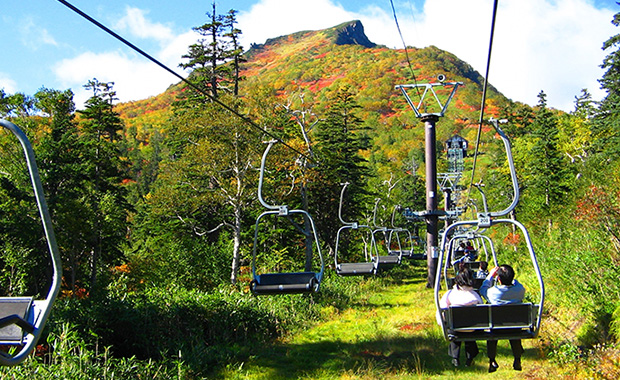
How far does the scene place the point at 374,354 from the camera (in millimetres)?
13422

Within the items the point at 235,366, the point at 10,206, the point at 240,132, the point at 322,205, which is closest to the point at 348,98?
the point at 322,205

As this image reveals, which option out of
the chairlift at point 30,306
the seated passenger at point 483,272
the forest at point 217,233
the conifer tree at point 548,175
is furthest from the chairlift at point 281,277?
the conifer tree at point 548,175

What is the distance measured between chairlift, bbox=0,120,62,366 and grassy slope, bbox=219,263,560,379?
8.49 m

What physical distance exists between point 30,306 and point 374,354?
10696mm

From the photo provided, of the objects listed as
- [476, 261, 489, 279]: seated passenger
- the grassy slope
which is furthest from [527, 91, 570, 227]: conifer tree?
[476, 261, 489, 279]: seated passenger

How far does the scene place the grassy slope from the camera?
1152 cm

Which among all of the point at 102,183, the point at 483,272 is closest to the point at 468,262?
the point at 483,272

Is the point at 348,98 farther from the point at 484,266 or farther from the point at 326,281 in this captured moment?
the point at 484,266

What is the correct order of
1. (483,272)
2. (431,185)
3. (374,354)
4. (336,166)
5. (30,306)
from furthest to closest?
(336,166), (431,185), (374,354), (483,272), (30,306)

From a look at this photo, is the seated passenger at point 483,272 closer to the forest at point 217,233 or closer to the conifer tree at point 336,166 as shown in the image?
the forest at point 217,233

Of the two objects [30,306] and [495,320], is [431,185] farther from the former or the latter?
[30,306]

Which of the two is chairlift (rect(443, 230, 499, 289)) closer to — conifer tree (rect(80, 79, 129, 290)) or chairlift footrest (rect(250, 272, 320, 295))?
chairlift footrest (rect(250, 272, 320, 295))

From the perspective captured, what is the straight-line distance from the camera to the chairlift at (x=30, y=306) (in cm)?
335

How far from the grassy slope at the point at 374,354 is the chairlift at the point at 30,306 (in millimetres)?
8485
